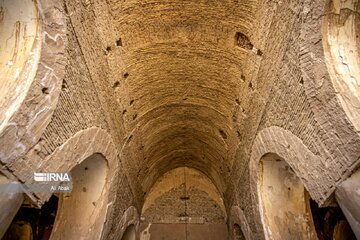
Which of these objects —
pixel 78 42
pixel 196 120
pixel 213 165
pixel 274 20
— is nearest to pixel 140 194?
pixel 213 165

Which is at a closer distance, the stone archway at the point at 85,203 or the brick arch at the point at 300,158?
the brick arch at the point at 300,158

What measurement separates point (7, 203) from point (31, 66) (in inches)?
35.3

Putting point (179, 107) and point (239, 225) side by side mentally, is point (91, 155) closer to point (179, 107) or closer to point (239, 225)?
point (179, 107)

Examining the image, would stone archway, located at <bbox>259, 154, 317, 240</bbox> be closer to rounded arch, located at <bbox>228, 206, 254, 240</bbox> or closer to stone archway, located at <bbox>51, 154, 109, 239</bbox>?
rounded arch, located at <bbox>228, 206, 254, 240</bbox>

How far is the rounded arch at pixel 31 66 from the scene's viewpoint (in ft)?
5.83

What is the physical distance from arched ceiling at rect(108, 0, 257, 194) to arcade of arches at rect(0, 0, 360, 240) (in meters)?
0.02

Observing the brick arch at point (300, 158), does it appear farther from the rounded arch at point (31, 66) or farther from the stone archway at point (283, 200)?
the rounded arch at point (31, 66)

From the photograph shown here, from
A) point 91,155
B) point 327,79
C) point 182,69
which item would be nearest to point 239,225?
point 182,69

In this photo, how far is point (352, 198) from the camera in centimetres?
169

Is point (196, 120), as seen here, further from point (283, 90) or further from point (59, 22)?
point (59, 22)

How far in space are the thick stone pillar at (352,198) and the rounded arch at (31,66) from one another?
6.73ft

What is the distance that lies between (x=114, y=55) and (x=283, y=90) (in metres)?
1.74

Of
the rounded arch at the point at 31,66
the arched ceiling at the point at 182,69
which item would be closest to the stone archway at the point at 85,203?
the arched ceiling at the point at 182,69

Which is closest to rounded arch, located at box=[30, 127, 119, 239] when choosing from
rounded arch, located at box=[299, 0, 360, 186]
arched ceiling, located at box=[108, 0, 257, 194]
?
arched ceiling, located at box=[108, 0, 257, 194]
